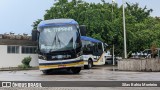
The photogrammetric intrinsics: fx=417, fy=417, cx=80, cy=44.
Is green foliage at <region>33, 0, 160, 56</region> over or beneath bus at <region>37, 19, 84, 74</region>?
over

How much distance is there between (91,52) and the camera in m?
42.1

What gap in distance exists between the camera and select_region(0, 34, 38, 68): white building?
51.1 m

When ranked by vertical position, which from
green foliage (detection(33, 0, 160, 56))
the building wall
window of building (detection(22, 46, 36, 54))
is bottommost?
the building wall

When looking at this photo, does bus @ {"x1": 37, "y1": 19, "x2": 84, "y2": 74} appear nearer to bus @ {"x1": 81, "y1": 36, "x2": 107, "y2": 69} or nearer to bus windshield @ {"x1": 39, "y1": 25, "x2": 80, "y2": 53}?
bus windshield @ {"x1": 39, "y1": 25, "x2": 80, "y2": 53}

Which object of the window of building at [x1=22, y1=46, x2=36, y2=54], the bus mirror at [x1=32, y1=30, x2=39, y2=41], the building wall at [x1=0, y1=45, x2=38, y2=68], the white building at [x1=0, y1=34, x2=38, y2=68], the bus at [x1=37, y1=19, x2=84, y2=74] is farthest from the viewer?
the window of building at [x1=22, y1=46, x2=36, y2=54]

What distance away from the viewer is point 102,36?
51.2 metres

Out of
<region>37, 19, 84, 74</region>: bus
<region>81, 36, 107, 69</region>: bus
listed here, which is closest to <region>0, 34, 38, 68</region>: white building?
<region>81, 36, 107, 69</region>: bus

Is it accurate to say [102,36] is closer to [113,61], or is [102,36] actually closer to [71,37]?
[113,61]

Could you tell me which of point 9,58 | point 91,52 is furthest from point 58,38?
point 9,58

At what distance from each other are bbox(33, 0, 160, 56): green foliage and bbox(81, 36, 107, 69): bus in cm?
543

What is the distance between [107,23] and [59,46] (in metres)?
25.5

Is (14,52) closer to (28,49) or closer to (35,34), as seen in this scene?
(28,49)

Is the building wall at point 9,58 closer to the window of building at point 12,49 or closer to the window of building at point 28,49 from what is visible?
the window of building at point 12,49

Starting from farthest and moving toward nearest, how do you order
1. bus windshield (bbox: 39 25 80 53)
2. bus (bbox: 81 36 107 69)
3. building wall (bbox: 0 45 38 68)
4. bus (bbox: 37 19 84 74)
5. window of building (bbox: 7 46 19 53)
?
window of building (bbox: 7 46 19 53) → building wall (bbox: 0 45 38 68) → bus (bbox: 81 36 107 69) → bus windshield (bbox: 39 25 80 53) → bus (bbox: 37 19 84 74)
